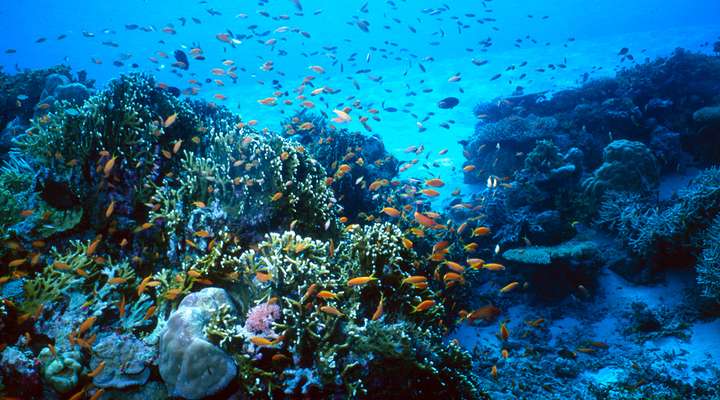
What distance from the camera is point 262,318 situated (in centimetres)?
397

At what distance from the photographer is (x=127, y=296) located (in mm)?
4848

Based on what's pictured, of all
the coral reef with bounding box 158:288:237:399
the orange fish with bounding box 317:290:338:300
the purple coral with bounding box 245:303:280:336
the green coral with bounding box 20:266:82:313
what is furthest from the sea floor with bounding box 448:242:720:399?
the green coral with bounding box 20:266:82:313

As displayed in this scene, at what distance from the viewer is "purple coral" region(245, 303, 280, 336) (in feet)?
12.8

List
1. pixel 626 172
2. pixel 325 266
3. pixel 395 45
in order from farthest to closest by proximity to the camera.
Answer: pixel 395 45 < pixel 626 172 < pixel 325 266

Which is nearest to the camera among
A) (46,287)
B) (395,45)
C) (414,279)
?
(46,287)

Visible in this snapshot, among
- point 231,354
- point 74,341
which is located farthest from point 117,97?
point 231,354

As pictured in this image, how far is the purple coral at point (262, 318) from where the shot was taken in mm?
3897

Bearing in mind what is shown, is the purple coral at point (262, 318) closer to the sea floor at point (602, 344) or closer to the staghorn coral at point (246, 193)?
the staghorn coral at point (246, 193)

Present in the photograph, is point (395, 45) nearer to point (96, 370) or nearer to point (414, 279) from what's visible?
point (414, 279)

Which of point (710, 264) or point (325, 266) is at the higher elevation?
point (710, 264)

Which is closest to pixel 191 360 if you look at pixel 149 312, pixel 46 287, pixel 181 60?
pixel 149 312

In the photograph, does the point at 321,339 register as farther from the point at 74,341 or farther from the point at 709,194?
the point at 709,194

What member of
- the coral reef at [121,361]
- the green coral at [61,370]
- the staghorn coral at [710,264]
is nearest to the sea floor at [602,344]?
the staghorn coral at [710,264]

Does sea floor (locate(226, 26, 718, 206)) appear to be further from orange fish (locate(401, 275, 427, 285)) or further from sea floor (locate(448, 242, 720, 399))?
orange fish (locate(401, 275, 427, 285))
